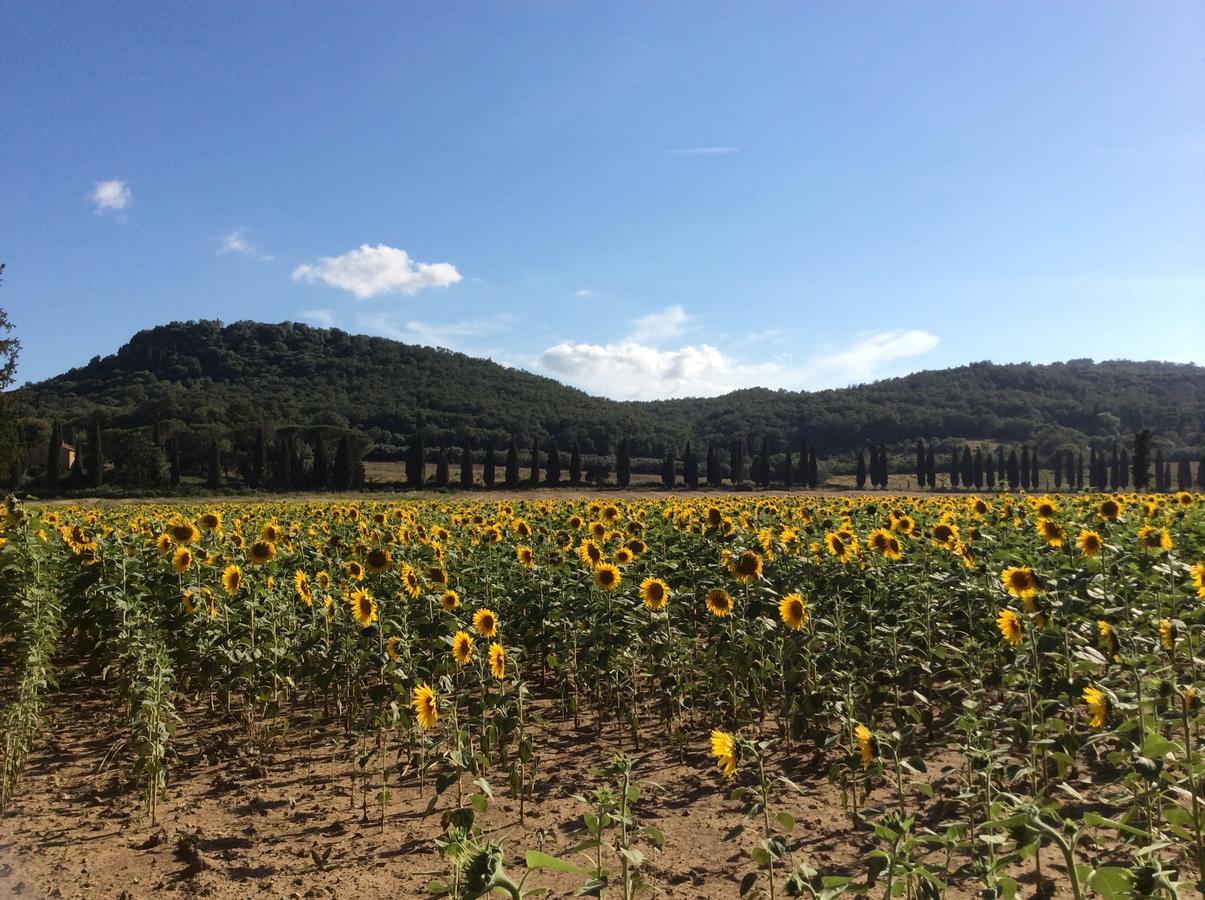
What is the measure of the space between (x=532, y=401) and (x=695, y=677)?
400ft

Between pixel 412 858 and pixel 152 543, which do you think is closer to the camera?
pixel 412 858

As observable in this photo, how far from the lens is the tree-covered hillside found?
10906cm

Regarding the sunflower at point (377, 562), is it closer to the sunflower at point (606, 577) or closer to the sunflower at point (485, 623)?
the sunflower at point (485, 623)

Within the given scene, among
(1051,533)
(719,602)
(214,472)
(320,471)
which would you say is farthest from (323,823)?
(320,471)

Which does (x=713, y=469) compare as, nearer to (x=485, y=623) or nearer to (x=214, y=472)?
(x=214, y=472)

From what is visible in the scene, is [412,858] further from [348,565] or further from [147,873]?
[348,565]

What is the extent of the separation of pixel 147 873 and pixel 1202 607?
6.46m

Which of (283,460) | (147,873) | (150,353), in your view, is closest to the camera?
(147,873)

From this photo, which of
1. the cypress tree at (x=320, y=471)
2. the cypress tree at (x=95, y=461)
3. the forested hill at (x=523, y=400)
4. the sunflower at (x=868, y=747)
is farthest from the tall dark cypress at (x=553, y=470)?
the sunflower at (x=868, y=747)

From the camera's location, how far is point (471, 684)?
7.32 m

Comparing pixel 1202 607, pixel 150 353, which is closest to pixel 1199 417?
pixel 1202 607

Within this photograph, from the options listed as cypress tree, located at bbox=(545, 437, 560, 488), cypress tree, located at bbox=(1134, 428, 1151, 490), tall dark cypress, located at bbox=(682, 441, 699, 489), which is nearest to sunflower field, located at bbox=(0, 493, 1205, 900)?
cypress tree, located at bbox=(1134, 428, 1151, 490)

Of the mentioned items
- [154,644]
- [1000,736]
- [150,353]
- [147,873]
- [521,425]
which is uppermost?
[150,353]

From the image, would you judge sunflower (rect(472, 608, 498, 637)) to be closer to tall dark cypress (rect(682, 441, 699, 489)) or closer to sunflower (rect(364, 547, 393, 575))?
sunflower (rect(364, 547, 393, 575))
